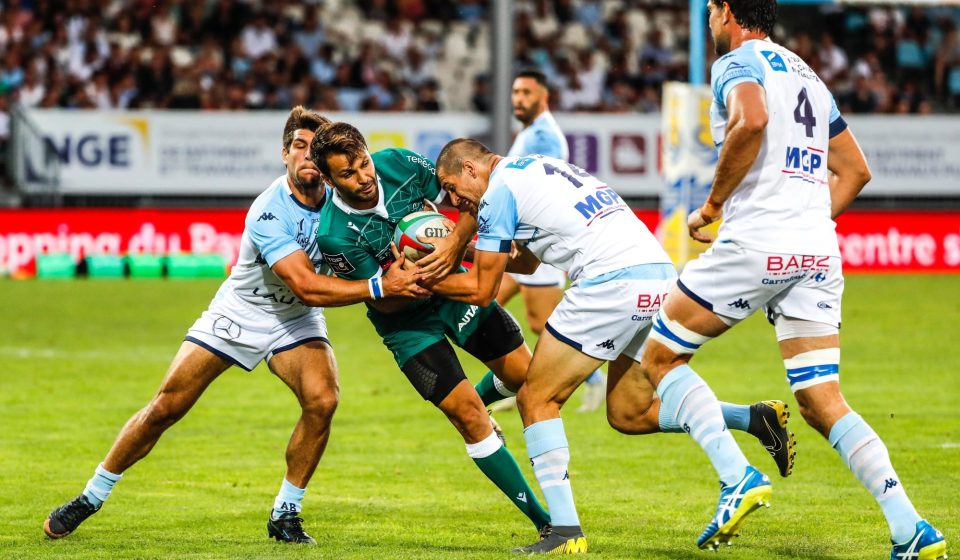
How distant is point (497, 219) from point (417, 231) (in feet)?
2.14

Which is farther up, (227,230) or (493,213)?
(493,213)

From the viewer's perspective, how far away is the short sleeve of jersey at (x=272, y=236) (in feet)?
22.3

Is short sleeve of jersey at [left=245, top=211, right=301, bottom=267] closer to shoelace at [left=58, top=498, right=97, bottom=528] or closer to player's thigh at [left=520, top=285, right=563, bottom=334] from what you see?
shoelace at [left=58, top=498, right=97, bottom=528]

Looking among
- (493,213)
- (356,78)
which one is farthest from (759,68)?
(356,78)

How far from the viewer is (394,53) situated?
26516 millimetres

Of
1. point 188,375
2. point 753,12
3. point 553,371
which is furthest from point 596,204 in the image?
point 188,375

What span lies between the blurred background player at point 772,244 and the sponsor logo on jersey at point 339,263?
5.54ft

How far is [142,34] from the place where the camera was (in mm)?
25250

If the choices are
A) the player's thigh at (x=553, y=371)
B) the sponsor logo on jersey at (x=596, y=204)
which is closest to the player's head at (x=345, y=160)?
the sponsor logo on jersey at (x=596, y=204)

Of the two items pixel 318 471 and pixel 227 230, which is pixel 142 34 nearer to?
pixel 227 230

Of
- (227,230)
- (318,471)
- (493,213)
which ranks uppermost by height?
(493,213)

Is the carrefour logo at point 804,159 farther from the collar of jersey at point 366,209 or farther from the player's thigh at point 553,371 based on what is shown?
the collar of jersey at point 366,209

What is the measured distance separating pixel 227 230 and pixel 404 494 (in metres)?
15.2

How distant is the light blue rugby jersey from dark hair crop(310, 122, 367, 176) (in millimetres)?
5029
